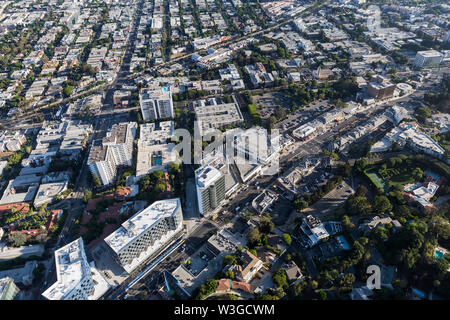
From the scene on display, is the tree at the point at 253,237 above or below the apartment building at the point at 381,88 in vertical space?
below

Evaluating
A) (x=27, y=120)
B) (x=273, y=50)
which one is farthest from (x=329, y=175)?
(x=27, y=120)

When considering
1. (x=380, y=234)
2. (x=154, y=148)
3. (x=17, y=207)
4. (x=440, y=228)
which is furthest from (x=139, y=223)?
(x=440, y=228)

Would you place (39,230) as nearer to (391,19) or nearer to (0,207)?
(0,207)

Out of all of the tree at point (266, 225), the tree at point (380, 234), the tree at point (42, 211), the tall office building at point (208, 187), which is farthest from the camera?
the tree at point (42, 211)

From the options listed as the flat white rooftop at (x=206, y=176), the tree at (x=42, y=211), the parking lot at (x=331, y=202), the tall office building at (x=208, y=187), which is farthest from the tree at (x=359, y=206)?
the tree at (x=42, y=211)

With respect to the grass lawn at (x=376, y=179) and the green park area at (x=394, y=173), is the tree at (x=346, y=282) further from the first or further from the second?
the grass lawn at (x=376, y=179)

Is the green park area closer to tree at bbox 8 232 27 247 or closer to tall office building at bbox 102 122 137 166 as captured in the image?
tall office building at bbox 102 122 137 166
